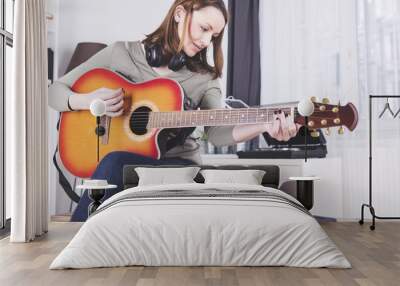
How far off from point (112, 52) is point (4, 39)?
4.17 feet

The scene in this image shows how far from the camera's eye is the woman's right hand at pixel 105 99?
6.42 metres

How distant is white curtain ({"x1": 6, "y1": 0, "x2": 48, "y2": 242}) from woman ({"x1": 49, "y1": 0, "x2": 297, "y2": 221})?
91 cm

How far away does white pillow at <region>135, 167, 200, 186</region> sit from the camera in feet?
19.6

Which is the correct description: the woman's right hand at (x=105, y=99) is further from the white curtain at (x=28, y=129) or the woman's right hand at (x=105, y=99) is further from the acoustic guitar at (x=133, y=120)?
the white curtain at (x=28, y=129)

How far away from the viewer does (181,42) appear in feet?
21.5

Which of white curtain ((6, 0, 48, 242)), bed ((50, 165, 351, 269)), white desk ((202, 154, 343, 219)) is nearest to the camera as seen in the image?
A: bed ((50, 165, 351, 269))

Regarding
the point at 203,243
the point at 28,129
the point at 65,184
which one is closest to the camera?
the point at 203,243

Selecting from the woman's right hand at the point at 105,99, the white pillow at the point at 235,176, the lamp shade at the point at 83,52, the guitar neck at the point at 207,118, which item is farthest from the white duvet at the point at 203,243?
the lamp shade at the point at 83,52

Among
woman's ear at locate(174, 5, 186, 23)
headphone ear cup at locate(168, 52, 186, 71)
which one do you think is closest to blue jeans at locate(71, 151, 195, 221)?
headphone ear cup at locate(168, 52, 186, 71)

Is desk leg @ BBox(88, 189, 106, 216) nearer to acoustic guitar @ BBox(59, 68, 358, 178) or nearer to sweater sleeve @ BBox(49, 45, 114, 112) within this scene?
acoustic guitar @ BBox(59, 68, 358, 178)

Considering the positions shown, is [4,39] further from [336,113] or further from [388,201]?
[388,201]

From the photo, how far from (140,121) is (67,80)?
41.6 inches

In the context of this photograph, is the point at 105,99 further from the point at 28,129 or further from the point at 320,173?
the point at 320,173

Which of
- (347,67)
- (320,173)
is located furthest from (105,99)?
(347,67)
